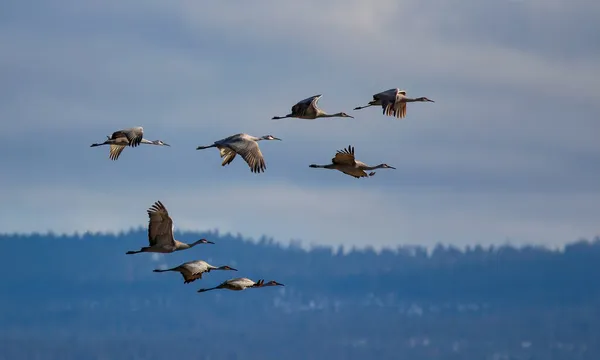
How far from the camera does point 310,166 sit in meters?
58.7

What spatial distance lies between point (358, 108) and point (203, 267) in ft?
24.8

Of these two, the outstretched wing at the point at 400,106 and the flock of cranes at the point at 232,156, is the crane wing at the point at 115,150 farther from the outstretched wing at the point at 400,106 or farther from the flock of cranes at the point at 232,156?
the outstretched wing at the point at 400,106

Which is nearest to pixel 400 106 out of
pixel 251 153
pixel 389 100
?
pixel 389 100

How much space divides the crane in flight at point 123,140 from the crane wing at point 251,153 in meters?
3.92

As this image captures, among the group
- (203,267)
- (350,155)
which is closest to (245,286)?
(203,267)

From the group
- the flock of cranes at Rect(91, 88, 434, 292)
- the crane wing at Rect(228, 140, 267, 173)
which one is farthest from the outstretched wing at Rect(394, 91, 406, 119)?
the crane wing at Rect(228, 140, 267, 173)

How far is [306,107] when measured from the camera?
58.6 meters

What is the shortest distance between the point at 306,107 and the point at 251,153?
4.08 metres

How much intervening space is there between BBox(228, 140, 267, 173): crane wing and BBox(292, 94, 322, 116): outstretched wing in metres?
3.03

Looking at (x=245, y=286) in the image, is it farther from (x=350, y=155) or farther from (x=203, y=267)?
(x=350, y=155)

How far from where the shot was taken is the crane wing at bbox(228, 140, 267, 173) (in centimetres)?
5456

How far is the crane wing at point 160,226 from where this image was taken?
5766 centimetres

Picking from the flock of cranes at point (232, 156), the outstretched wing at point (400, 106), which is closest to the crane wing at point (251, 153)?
the flock of cranes at point (232, 156)

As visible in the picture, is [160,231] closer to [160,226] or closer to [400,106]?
[160,226]
